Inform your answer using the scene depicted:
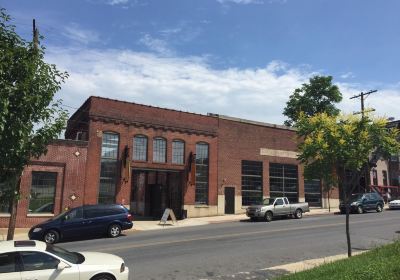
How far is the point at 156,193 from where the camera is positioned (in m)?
35.2

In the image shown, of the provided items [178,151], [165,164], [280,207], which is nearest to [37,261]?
[165,164]

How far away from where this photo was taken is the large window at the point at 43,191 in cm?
2616

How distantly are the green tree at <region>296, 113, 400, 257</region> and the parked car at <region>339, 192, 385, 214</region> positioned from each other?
2156 centimetres

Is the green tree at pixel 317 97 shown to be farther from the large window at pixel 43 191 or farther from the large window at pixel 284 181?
the large window at pixel 43 191

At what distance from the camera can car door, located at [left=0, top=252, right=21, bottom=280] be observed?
7.92 metres

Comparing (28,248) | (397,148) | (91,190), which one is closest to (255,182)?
(91,190)

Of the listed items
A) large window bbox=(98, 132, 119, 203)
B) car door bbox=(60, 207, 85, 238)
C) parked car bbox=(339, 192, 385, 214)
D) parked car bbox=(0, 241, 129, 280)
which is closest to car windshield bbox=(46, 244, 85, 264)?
parked car bbox=(0, 241, 129, 280)

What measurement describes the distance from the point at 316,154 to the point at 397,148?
271cm

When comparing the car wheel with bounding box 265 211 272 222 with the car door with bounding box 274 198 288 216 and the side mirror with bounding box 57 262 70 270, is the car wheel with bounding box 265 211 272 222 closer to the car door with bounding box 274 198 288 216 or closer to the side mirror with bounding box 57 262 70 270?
the car door with bounding box 274 198 288 216

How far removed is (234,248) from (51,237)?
30.5 feet

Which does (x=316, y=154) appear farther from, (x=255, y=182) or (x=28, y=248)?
(x=255, y=182)

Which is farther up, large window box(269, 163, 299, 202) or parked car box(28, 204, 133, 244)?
large window box(269, 163, 299, 202)

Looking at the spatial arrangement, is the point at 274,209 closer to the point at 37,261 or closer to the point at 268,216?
the point at 268,216

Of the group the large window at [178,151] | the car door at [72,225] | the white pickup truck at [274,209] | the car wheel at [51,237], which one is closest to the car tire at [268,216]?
the white pickup truck at [274,209]
